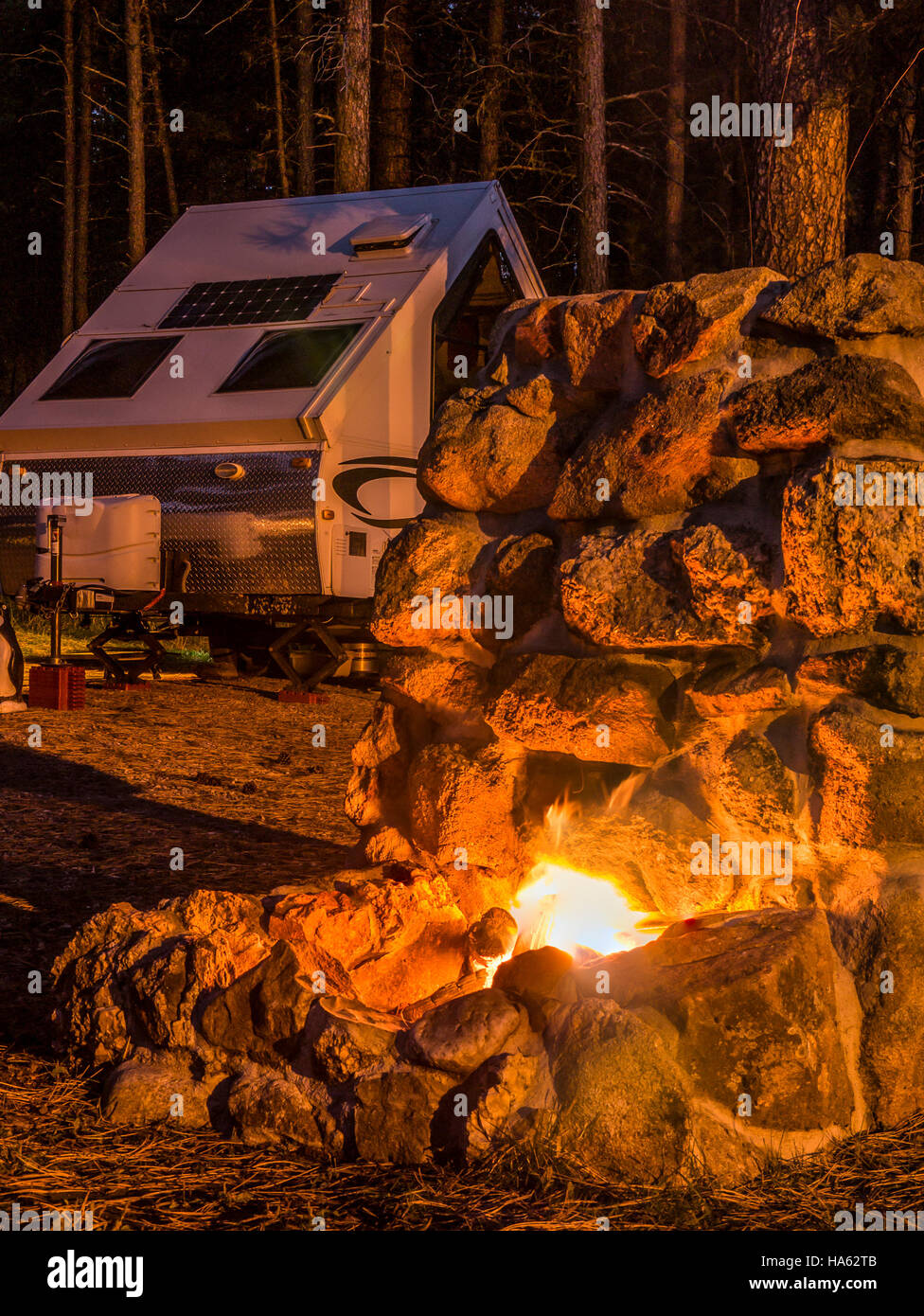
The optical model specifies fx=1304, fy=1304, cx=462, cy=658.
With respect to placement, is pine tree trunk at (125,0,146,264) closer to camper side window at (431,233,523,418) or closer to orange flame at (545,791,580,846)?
camper side window at (431,233,523,418)

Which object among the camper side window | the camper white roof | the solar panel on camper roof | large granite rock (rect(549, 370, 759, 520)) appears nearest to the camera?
large granite rock (rect(549, 370, 759, 520))

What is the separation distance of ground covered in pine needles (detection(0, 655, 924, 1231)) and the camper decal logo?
2980 millimetres

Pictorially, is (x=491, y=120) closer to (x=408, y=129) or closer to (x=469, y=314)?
(x=408, y=129)

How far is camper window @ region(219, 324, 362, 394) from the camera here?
1184 centimetres

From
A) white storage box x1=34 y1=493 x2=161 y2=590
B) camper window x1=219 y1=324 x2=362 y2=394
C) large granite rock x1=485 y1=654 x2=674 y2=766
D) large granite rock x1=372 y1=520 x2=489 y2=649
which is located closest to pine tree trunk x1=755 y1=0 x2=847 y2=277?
camper window x1=219 y1=324 x2=362 y2=394

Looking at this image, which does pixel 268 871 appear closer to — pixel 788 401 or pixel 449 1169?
pixel 449 1169

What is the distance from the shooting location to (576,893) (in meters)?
4.25

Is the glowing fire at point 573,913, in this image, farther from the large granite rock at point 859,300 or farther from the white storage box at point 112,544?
the white storage box at point 112,544

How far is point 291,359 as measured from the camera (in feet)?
39.5

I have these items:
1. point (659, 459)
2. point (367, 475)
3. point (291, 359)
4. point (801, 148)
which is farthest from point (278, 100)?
point (659, 459)

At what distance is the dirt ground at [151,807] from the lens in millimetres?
5707

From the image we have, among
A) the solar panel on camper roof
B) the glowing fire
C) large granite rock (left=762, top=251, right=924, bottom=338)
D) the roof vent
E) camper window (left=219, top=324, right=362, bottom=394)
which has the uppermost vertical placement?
the roof vent

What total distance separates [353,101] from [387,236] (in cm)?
438

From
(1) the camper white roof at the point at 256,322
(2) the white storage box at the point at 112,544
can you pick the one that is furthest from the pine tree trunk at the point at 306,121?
(2) the white storage box at the point at 112,544
